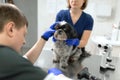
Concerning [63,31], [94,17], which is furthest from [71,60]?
[94,17]

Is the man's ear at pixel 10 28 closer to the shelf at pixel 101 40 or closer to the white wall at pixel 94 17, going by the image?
the shelf at pixel 101 40

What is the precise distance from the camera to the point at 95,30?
265cm

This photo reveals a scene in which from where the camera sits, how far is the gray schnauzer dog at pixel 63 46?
127 cm

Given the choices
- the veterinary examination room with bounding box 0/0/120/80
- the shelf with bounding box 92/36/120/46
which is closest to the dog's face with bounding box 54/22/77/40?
the veterinary examination room with bounding box 0/0/120/80

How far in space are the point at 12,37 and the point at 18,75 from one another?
174 millimetres

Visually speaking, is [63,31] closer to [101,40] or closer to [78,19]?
[78,19]

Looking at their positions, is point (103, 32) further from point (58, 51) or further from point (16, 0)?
point (16, 0)

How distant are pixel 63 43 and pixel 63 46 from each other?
21 mm

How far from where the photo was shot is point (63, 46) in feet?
4.31

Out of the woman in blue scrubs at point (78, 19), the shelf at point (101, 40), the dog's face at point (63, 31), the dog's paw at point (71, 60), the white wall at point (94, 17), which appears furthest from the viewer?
the white wall at point (94, 17)

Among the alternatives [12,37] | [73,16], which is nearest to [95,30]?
[73,16]

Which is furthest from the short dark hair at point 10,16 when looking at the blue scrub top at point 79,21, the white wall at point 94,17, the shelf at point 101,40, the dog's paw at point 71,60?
the white wall at point 94,17

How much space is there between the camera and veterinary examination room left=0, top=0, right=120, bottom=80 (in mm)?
698

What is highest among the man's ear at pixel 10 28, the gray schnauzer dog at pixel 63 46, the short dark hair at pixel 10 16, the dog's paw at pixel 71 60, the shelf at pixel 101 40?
the short dark hair at pixel 10 16
